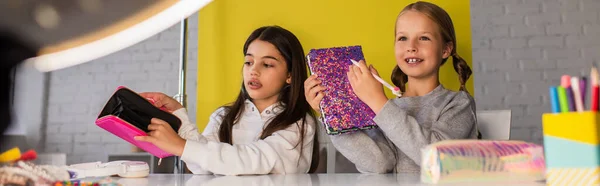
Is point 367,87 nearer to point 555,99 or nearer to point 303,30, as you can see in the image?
point 555,99

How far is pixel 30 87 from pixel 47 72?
0.44 feet

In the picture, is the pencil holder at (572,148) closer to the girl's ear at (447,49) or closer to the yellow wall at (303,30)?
the girl's ear at (447,49)

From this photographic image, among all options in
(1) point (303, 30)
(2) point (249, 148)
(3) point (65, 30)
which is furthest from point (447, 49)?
(3) point (65, 30)

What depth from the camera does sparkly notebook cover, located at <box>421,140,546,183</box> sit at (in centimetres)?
62

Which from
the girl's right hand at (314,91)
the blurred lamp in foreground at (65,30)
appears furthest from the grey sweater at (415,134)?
the blurred lamp in foreground at (65,30)

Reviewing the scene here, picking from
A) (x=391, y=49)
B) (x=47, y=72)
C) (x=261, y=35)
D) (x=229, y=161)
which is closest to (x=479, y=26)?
(x=391, y=49)

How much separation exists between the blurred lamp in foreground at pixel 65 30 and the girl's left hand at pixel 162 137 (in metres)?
2.17

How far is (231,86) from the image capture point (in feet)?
6.11

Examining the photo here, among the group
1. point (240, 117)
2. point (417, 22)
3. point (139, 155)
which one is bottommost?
point (139, 155)

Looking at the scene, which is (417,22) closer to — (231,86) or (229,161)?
(229,161)

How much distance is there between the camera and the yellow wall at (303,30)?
1700 millimetres

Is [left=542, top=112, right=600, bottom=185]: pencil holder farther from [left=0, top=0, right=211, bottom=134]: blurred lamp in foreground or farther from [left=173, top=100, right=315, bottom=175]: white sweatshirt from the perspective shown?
[left=0, top=0, right=211, bottom=134]: blurred lamp in foreground

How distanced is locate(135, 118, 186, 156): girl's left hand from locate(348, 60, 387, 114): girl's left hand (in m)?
0.34

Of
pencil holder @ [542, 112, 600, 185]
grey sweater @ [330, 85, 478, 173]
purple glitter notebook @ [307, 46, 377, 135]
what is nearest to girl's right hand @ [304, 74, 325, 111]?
purple glitter notebook @ [307, 46, 377, 135]
